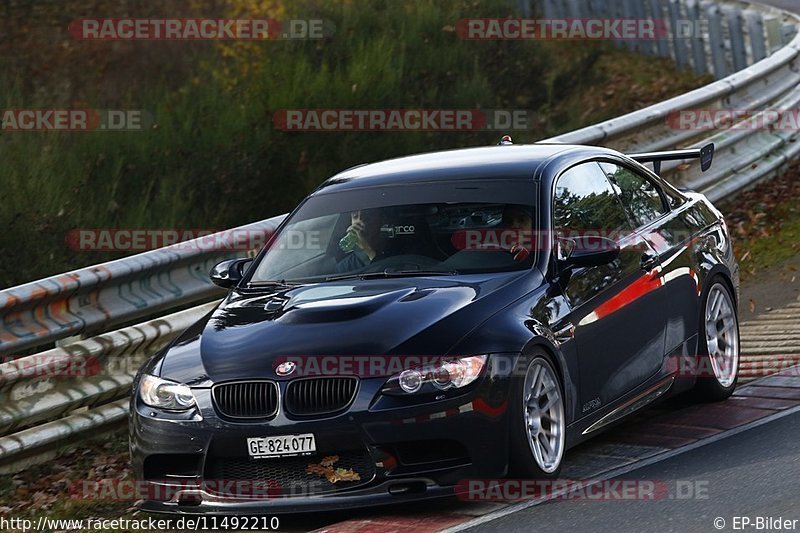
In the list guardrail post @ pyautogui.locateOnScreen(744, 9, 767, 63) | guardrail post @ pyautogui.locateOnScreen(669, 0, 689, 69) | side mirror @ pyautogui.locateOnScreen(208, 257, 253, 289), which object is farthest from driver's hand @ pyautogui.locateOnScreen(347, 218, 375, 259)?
guardrail post @ pyautogui.locateOnScreen(669, 0, 689, 69)

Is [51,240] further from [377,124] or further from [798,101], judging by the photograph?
[798,101]

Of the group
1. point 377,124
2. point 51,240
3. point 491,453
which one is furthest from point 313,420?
point 377,124

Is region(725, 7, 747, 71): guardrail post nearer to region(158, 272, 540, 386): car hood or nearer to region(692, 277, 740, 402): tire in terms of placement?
region(692, 277, 740, 402): tire

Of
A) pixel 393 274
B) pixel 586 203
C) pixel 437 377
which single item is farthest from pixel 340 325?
pixel 586 203

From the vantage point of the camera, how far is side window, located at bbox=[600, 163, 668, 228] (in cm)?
877

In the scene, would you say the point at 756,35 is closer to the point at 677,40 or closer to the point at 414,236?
the point at 677,40

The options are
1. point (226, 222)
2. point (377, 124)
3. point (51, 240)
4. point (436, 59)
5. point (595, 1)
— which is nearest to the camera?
point (51, 240)

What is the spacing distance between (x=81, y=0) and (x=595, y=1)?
784 cm

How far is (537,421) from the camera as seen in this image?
7129mm

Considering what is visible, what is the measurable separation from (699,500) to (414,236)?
2.04 meters

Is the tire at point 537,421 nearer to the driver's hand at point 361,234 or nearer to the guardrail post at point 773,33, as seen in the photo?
the driver's hand at point 361,234

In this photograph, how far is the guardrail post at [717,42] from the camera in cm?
1917

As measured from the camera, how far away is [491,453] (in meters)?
6.77

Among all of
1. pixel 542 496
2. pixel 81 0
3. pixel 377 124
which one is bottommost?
pixel 542 496
